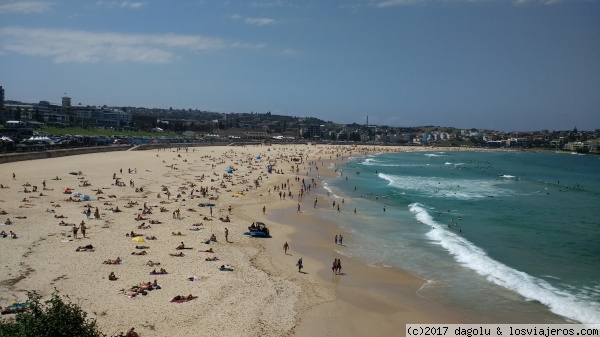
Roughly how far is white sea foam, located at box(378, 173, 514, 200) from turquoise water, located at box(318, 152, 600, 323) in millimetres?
194

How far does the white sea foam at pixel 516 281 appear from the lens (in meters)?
14.1

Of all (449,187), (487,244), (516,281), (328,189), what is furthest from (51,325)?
(449,187)

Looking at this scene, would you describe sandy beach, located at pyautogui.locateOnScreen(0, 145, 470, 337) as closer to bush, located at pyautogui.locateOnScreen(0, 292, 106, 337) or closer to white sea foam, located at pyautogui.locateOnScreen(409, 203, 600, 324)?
white sea foam, located at pyautogui.locateOnScreen(409, 203, 600, 324)

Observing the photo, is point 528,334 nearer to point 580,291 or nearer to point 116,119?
point 580,291

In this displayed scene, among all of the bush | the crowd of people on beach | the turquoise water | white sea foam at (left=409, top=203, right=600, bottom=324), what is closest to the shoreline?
the crowd of people on beach

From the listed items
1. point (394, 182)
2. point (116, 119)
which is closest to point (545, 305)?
point (394, 182)

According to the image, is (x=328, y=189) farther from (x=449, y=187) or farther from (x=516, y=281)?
(x=516, y=281)

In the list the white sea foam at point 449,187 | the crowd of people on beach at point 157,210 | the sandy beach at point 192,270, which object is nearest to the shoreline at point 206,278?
the sandy beach at point 192,270

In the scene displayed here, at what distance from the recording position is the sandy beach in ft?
41.0

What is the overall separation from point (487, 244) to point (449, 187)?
23.3m

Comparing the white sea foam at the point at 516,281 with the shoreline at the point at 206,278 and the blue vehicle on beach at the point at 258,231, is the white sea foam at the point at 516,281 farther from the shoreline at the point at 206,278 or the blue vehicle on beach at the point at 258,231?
the blue vehicle on beach at the point at 258,231

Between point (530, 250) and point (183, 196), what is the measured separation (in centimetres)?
2121

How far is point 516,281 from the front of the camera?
16.8 metres

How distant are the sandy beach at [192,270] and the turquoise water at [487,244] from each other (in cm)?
142
